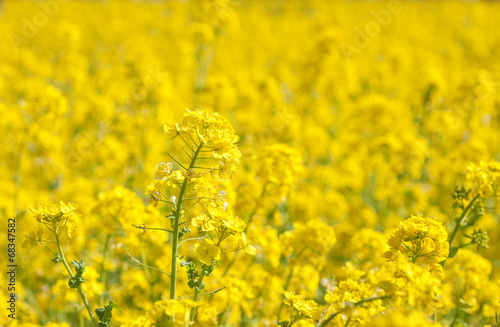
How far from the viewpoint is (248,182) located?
3484 mm

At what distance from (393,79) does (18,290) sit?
24.9 feet

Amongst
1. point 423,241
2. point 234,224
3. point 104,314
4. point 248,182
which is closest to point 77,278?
point 104,314

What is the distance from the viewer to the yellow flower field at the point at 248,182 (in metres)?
2.05

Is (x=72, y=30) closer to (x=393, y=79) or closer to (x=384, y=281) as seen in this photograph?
(x=393, y=79)

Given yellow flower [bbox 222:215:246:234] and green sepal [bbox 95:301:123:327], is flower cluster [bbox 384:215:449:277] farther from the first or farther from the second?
green sepal [bbox 95:301:123:327]

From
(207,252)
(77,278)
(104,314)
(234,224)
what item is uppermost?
(234,224)

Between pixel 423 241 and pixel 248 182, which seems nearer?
pixel 423 241

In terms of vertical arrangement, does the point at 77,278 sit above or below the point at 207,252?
below

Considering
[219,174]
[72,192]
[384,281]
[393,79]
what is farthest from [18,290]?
[393,79]

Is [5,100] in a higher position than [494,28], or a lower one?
lower

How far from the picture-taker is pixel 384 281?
1913mm

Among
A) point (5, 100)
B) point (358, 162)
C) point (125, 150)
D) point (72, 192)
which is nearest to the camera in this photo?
point (72, 192)

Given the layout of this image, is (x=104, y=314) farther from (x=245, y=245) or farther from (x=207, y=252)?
(x=245, y=245)

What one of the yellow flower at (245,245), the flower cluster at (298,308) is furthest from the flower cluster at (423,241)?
the yellow flower at (245,245)
